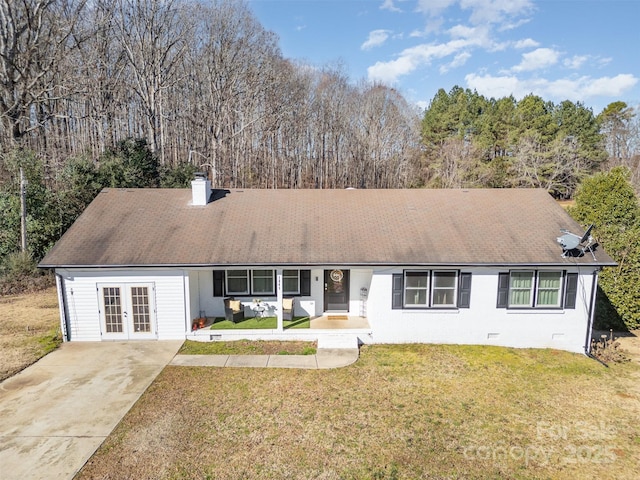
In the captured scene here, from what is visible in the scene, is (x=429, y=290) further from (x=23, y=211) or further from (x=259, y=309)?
(x=23, y=211)

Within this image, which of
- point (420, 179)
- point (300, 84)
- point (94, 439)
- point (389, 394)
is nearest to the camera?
point (94, 439)

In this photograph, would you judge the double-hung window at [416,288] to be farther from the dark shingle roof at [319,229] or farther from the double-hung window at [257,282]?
the double-hung window at [257,282]

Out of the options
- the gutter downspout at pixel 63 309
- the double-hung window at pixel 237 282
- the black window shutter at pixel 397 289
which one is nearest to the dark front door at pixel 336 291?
the black window shutter at pixel 397 289

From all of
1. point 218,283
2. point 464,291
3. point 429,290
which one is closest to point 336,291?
point 429,290

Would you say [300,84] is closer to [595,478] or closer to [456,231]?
[456,231]

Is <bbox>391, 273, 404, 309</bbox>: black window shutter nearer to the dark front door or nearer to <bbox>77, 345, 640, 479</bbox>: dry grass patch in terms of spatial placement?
<bbox>77, 345, 640, 479</bbox>: dry grass patch

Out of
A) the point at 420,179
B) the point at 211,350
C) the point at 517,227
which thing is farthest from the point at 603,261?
the point at 420,179
